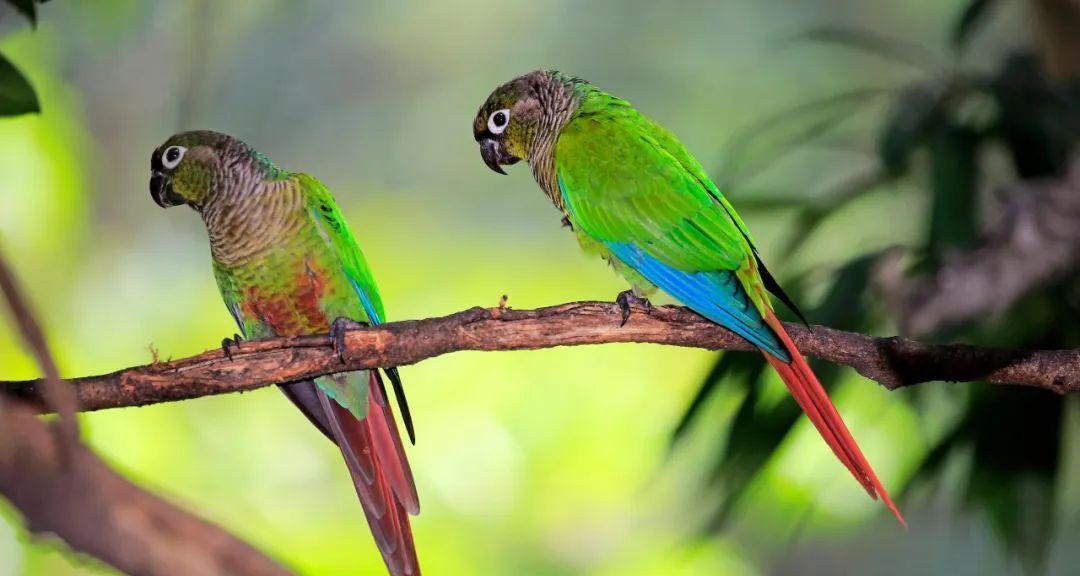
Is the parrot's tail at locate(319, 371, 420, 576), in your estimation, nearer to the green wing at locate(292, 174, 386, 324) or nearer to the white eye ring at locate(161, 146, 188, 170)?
the green wing at locate(292, 174, 386, 324)

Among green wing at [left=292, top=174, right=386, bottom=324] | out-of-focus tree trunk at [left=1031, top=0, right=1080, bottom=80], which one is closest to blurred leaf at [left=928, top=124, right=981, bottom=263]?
out-of-focus tree trunk at [left=1031, top=0, right=1080, bottom=80]

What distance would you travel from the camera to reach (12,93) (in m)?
1.18

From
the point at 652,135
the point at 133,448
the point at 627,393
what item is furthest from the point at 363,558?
the point at 652,135

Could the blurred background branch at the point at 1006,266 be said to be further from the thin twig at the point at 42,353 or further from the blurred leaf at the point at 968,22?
the thin twig at the point at 42,353

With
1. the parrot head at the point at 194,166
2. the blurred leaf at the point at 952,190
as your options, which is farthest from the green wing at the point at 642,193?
the blurred leaf at the point at 952,190

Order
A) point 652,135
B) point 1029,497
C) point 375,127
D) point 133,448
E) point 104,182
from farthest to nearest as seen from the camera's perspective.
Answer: point 375,127 → point 104,182 → point 133,448 → point 1029,497 → point 652,135

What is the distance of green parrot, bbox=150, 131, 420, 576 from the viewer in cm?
121

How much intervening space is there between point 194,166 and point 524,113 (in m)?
0.44

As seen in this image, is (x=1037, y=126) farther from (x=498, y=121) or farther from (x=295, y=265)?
(x=295, y=265)

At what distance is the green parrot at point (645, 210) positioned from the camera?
1100 millimetres

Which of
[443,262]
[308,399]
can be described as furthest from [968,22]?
[443,262]

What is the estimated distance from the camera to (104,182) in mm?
3279

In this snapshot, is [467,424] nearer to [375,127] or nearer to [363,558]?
[363,558]

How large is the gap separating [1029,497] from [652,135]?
1186 millimetres
